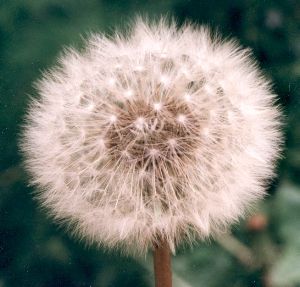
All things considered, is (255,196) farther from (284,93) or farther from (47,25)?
(47,25)

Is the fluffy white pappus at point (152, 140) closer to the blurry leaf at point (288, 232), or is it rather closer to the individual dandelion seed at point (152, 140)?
the individual dandelion seed at point (152, 140)

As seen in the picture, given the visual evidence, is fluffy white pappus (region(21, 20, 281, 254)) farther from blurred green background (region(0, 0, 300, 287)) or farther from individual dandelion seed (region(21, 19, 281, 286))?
blurred green background (region(0, 0, 300, 287))

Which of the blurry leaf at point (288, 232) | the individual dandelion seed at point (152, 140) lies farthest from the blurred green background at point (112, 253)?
the individual dandelion seed at point (152, 140)

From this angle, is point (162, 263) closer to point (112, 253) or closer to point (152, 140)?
point (152, 140)

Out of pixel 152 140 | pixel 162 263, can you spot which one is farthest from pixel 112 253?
pixel 152 140

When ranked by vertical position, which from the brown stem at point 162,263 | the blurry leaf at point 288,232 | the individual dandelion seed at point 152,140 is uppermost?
the individual dandelion seed at point 152,140

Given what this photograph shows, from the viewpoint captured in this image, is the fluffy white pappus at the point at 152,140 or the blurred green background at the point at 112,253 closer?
the fluffy white pappus at the point at 152,140
